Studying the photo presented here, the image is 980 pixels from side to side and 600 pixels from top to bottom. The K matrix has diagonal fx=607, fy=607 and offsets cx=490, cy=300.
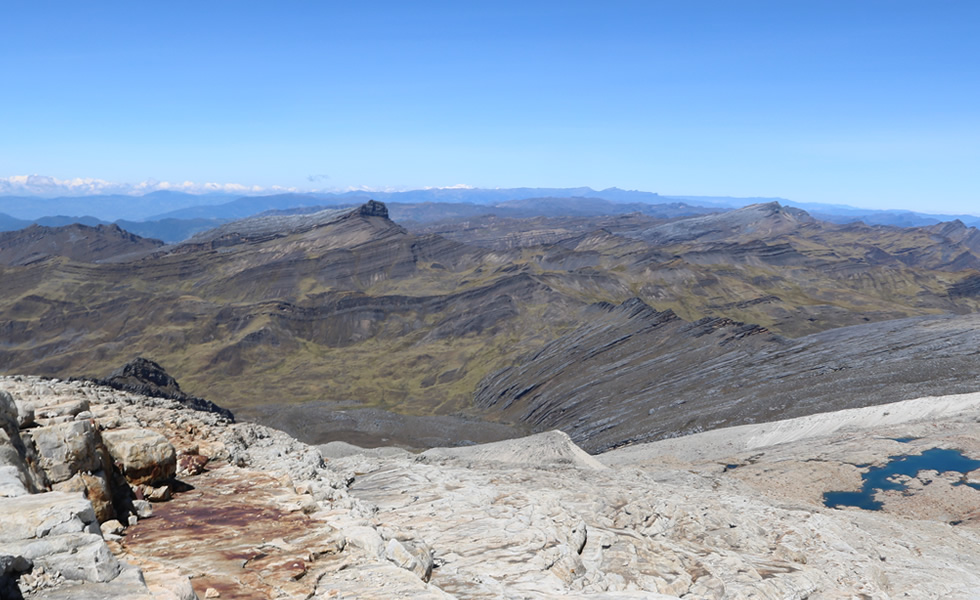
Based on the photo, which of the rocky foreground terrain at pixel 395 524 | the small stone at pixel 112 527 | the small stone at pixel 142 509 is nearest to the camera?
the rocky foreground terrain at pixel 395 524

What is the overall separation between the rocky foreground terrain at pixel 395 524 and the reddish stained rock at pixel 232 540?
0.07 m

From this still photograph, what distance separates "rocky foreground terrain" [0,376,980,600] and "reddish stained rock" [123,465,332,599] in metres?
0.07

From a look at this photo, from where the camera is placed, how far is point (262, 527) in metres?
18.7

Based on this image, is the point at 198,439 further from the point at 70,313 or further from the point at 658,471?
the point at 70,313

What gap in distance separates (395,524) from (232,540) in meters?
9.56

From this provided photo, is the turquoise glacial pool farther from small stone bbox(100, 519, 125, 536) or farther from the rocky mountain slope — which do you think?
small stone bbox(100, 519, 125, 536)

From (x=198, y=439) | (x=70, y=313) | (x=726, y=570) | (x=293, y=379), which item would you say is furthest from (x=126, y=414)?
(x=70, y=313)

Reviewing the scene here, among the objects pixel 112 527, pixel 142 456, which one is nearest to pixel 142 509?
pixel 112 527

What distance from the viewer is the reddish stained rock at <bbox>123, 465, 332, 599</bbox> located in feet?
48.1

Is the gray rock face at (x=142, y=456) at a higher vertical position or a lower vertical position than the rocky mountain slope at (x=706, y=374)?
higher

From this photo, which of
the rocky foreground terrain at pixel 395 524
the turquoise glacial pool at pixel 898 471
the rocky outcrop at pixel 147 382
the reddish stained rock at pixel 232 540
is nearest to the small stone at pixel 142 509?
the rocky foreground terrain at pixel 395 524

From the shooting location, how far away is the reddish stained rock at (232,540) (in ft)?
48.1

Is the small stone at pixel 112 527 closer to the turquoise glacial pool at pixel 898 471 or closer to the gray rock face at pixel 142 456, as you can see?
the gray rock face at pixel 142 456

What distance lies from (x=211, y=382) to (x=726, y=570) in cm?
14334
